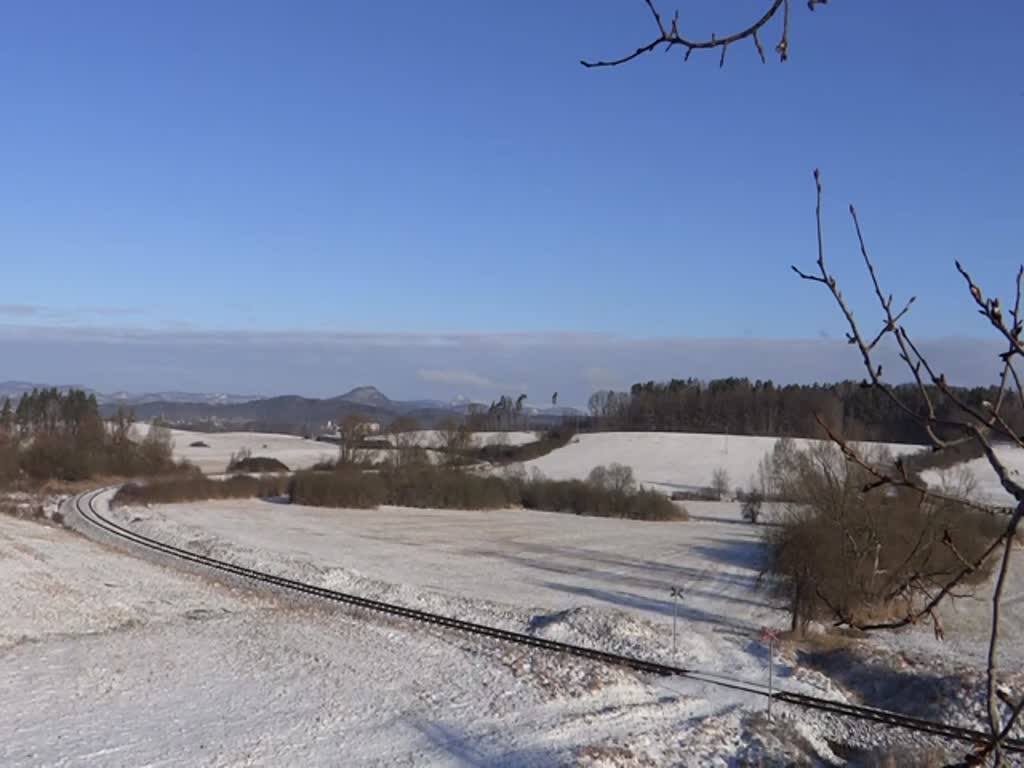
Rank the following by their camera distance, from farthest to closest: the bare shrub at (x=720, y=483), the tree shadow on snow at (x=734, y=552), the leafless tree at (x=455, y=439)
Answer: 1. the leafless tree at (x=455, y=439)
2. the bare shrub at (x=720, y=483)
3. the tree shadow on snow at (x=734, y=552)

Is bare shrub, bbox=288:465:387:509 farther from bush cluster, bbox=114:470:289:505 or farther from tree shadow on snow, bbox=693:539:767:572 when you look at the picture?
tree shadow on snow, bbox=693:539:767:572

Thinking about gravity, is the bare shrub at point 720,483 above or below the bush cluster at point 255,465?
above

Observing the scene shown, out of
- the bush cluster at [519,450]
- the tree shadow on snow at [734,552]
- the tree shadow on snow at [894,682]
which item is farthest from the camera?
the bush cluster at [519,450]

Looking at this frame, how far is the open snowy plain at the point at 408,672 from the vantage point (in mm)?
15312

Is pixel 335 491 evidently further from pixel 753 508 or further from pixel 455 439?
pixel 753 508

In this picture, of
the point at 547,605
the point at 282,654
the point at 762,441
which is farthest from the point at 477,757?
the point at 762,441

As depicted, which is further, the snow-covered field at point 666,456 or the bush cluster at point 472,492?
the snow-covered field at point 666,456

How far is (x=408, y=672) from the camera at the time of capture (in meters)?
19.6

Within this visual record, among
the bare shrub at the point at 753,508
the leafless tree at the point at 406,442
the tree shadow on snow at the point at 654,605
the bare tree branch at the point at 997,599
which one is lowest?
the tree shadow on snow at the point at 654,605

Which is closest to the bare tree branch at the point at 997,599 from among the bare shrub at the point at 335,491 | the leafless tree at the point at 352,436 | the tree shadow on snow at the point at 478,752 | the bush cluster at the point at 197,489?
the tree shadow on snow at the point at 478,752

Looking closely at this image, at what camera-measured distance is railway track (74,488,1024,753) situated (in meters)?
16.3

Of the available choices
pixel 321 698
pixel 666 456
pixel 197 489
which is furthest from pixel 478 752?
pixel 666 456

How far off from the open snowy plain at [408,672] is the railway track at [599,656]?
344 millimetres

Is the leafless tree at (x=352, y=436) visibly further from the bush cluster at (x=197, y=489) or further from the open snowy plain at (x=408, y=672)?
the open snowy plain at (x=408, y=672)
